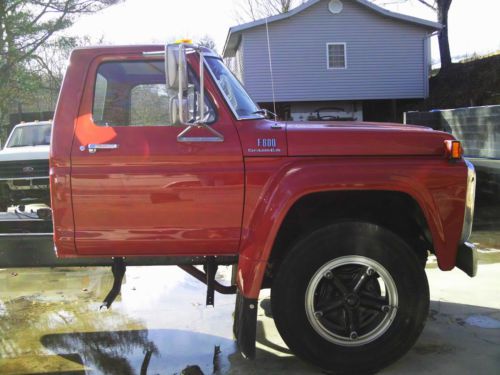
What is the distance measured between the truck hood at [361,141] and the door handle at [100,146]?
1.17 metres

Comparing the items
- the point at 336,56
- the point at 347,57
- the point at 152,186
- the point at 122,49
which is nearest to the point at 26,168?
the point at 122,49

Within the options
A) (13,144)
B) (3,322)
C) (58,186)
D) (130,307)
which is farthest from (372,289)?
(13,144)

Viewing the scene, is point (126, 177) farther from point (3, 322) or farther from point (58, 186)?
point (3, 322)

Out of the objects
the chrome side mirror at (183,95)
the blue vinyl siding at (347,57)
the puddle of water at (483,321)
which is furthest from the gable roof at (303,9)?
the chrome side mirror at (183,95)

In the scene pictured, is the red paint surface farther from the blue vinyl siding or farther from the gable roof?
the blue vinyl siding

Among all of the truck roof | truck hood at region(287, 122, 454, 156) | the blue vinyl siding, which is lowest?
truck hood at region(287, 122, 454, 156)

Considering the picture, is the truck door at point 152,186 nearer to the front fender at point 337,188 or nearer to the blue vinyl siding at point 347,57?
the front fender at point 337,188

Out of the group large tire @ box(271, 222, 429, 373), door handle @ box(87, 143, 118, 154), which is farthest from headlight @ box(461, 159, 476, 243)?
door handle @ box(87, 143, 118, 154)

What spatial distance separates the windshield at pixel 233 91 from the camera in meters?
3.67

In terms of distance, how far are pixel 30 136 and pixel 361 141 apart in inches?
337

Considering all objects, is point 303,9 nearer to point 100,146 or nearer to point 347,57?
point 347,57

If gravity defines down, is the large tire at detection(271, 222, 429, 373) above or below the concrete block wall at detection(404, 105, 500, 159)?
below

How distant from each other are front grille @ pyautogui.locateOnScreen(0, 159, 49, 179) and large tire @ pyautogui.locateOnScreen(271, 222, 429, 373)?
5.79 meters

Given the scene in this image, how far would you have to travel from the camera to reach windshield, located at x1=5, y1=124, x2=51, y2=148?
10273mm
